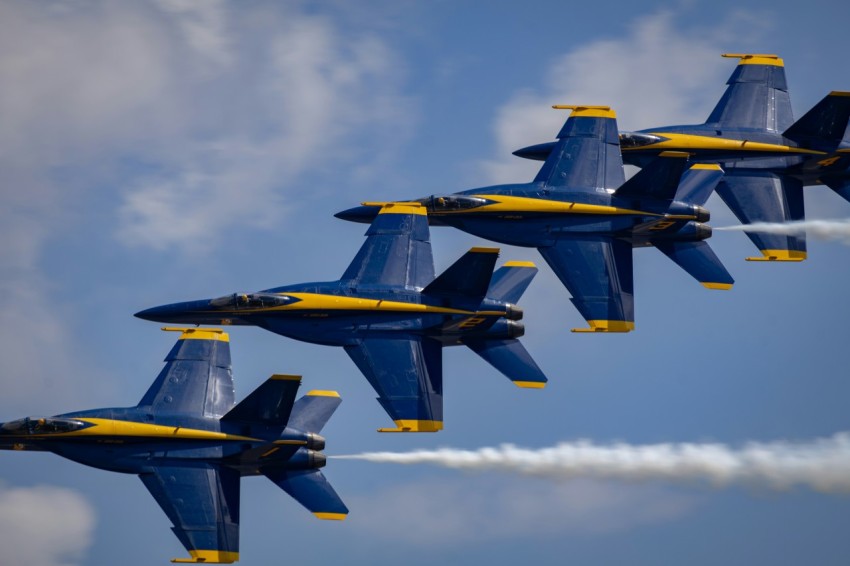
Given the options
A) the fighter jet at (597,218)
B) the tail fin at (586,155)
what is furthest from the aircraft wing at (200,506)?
the tail fin at (586,155)

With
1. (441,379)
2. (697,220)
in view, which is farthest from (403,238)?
(697,220)

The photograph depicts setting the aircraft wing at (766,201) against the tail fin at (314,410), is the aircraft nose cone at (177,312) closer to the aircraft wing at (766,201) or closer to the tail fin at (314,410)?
the tail fin at (314,410)

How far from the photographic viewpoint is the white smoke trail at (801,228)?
310 ft

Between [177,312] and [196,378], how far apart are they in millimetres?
3449

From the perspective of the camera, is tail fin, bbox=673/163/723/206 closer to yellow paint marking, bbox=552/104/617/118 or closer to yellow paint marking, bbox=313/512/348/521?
yellow paint marking, bbox=552/104/617/118

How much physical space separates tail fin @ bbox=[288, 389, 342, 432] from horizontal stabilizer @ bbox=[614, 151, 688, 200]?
14.9 metres

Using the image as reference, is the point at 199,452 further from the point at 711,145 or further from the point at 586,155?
the point at 711,145

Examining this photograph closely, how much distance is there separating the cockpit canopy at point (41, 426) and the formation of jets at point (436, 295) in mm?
54

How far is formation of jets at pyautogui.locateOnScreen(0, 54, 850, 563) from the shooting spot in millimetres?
86812

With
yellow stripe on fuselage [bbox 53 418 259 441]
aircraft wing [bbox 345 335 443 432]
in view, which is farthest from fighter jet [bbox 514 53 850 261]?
yellow stripe on fuselage [bbox 53 418 259 441]

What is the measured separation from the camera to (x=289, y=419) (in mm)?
88562

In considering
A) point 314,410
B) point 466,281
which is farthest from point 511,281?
point 314,410

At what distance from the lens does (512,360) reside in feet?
297

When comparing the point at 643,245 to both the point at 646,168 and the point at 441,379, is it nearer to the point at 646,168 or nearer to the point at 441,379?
the point at 646,168
